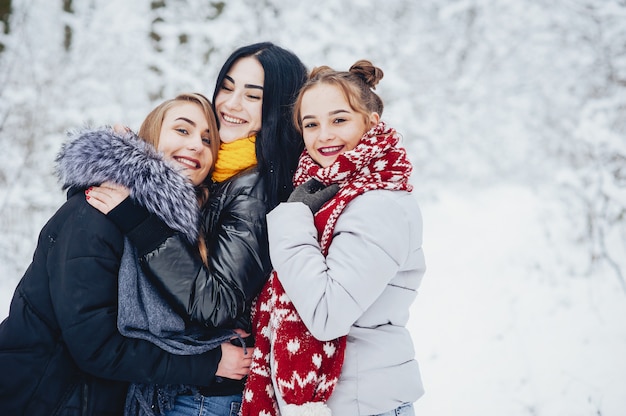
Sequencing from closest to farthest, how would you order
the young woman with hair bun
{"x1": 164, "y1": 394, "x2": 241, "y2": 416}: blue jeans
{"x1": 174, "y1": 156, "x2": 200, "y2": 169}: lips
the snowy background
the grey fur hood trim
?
the young woman with hair bun
the grey fur hood trim
{"x1": 164, "y1": 394, "x2": 241, "y2": 416}: blue jeans
{"x1": 174, "y1": 156, "x2": 200, "y2": 169}: lips
the snowy background

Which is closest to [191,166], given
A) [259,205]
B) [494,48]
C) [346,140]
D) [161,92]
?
[259,205]

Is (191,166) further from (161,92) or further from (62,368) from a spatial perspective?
(161,92)

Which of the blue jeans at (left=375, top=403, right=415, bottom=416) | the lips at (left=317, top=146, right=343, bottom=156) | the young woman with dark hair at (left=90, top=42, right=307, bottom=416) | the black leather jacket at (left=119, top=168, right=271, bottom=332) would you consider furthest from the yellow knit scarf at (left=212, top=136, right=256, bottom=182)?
the blue jeans at (left=375, top=403, right=415, bottom=416)

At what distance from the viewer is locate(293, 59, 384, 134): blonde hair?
6.58 ft

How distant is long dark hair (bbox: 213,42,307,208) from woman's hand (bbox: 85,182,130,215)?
2.41ft

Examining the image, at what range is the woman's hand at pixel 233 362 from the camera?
186 cm

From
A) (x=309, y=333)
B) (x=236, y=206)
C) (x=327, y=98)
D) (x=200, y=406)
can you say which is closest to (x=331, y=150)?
(x=327, y=98)

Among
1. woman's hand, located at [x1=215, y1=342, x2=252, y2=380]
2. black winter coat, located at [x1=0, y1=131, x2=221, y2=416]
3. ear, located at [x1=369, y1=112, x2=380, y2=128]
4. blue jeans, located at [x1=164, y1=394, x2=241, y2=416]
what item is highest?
ear, located at [x1=369, y1=112, x2=380, y2=128]

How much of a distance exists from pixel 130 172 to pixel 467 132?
769cm

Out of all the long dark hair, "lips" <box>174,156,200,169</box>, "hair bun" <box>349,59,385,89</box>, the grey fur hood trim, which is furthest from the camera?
the long dark hair

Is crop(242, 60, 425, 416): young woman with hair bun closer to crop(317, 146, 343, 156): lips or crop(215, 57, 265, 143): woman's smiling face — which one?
crop(317, 146, 343, 156): lips

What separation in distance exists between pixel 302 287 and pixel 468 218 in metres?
6.46

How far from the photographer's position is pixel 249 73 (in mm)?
2426

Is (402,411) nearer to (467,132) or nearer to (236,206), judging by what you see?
(236,206)
